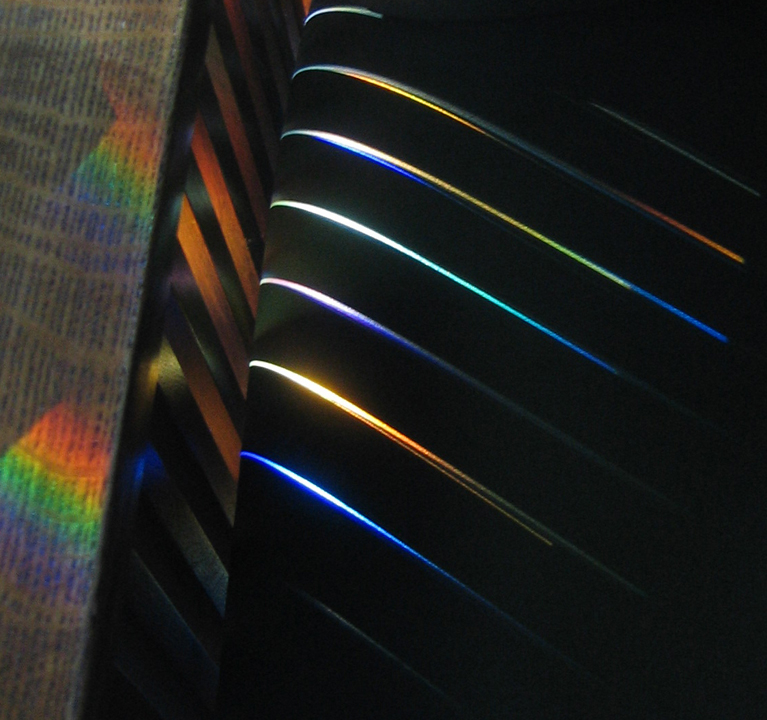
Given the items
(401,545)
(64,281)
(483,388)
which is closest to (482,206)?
(483,388)

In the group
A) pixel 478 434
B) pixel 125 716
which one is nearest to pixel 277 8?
pixel 478 434

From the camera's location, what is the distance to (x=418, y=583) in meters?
0.69

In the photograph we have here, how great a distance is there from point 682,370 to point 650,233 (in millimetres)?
126

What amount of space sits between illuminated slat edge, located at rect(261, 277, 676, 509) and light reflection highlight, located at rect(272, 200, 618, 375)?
0.07 m

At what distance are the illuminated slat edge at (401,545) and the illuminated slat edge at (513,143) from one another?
0.36 meters

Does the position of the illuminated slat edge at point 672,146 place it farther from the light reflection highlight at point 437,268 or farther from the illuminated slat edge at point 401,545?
the illuminated slat edge at point 401,545

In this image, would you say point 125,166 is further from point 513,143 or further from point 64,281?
point 513,143

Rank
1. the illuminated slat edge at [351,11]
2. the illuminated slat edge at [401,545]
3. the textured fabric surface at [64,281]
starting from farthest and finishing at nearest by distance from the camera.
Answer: the illuminated slat edge at [351,11]
the illuminated slat edge at [401,545]
the textured fabric surface at [64,281]

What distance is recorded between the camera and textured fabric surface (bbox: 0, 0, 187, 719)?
1.18 ft

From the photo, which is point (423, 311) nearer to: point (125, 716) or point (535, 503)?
point (535, 503)

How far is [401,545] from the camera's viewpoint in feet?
2.29

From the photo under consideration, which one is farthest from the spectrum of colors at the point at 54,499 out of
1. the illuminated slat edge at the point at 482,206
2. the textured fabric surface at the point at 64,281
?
the illuminated slat edge at the point at 482,206

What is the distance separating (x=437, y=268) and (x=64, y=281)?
1.30 ft

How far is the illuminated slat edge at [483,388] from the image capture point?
68 cm
